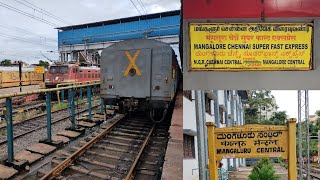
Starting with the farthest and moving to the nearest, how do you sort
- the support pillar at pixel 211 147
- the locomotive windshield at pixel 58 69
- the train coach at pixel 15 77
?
the train coach at pixel 15 77, the locomotive windshield at pixel 58 69, the support pillar at pixel 211 147

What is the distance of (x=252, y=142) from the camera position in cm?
535

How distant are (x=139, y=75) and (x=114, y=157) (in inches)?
137

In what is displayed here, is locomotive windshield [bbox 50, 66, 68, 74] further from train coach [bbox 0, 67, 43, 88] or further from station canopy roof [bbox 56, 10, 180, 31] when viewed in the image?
station canopy roof [bbox 56, 10, 180, 31]

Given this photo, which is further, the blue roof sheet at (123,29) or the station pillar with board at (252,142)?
the blue roof sheet at (123,29)

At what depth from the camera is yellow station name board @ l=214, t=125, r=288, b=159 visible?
5.35m

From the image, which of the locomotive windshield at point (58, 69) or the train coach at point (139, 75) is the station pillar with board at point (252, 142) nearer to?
the train coach at point (139, 75)

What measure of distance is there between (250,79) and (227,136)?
142 cm

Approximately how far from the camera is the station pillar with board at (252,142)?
17.6ft

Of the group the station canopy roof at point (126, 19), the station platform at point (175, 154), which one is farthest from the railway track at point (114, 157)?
the station canopy roof at point (126, 19)

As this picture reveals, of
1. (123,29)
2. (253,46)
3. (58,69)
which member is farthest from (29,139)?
(123,29)

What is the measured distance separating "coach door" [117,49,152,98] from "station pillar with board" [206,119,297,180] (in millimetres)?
4189

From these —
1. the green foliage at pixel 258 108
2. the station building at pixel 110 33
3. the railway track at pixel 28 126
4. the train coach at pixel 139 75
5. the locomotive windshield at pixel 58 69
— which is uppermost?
the station building at pixel 110 33

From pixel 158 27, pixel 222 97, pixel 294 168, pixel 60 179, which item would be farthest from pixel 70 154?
pixel 158 27

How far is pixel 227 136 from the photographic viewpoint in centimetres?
546
